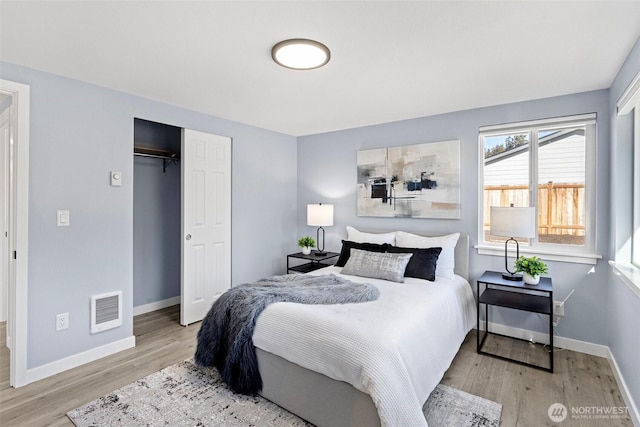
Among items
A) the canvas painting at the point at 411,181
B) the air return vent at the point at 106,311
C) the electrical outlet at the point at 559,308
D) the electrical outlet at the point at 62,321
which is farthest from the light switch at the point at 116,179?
the electrical outlet at the point at 559,308

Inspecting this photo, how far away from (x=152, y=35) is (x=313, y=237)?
3.25 m

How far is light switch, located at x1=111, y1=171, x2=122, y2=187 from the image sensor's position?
9.59 feet

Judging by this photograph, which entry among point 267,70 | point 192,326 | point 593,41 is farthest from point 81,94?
point 593,41

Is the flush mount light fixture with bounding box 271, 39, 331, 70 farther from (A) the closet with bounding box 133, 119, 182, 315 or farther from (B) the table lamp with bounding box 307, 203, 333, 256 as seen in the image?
(A) the closet with bounding box 133, 119, 182, 315

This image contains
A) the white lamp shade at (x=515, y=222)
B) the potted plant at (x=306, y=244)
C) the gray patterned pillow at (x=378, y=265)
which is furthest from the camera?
the potted plant at (x=306, y=244)

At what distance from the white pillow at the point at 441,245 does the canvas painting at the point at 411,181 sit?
361 mm

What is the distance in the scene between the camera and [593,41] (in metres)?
2.04

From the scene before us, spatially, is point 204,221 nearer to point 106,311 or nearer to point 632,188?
point 106,311

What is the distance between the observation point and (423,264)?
3.08 metres

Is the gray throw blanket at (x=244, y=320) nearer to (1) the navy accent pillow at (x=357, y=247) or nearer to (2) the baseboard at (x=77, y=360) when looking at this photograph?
(1) the navy accent pillow at (x=357, y=247)

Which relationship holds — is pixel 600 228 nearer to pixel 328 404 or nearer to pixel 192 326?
pixel 328 404

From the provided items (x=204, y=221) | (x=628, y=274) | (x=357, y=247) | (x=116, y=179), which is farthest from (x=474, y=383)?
(x=116, y=179)

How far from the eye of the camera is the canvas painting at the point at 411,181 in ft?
11.8

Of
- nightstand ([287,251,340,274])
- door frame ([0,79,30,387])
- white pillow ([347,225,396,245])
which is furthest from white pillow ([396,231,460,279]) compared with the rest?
door frame ([0,79,30,387])
